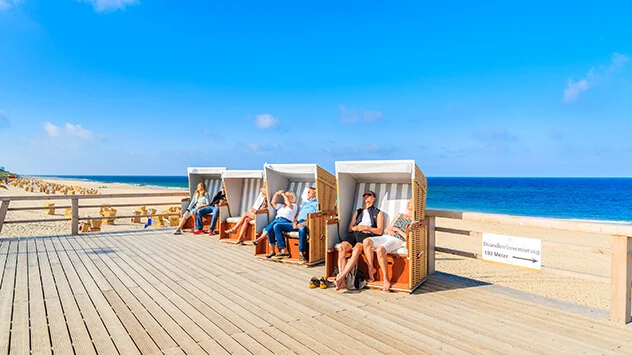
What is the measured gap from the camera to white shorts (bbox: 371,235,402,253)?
4047 mm

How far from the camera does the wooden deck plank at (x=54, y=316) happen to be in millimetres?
2564

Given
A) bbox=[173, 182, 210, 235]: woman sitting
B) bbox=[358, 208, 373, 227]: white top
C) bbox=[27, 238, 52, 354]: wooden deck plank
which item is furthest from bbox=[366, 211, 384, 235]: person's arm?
bbox=[173, 182, 210, 235]: woman sitting

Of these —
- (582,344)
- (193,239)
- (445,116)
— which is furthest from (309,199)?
(445,116)

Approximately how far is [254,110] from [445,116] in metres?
20.6

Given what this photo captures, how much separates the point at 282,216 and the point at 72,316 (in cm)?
312

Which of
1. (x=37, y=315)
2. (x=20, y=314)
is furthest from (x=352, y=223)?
(x=20, y=314)

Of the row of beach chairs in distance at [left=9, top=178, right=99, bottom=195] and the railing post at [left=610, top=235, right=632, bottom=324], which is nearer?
the railing post at [left=610, top=235, right=632, bottom=324]

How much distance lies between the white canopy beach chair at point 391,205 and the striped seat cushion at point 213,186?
14.3 feet

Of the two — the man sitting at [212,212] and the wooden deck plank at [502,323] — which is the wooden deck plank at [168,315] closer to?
the wooden deck plank at [502,323]

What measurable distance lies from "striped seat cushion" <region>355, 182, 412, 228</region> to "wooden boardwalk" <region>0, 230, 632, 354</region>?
3.13 ft

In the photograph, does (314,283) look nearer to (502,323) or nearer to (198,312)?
(198,312)

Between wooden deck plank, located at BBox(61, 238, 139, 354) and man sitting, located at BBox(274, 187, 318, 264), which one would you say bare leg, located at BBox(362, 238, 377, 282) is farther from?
wooden deck plank, located at BBox(61, 238, 139, 354)

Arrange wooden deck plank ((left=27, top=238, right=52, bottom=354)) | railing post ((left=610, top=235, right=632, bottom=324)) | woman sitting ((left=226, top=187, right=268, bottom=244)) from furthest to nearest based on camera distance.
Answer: woman sitting ((left=226, top=187, right=268, bottom=244)) → railing post ((left=610, top=235, right=632, bottom=324)) → wooden deck plank ((left=27, top=238, right=52, bottom=354))

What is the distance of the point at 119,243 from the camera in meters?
6.78
